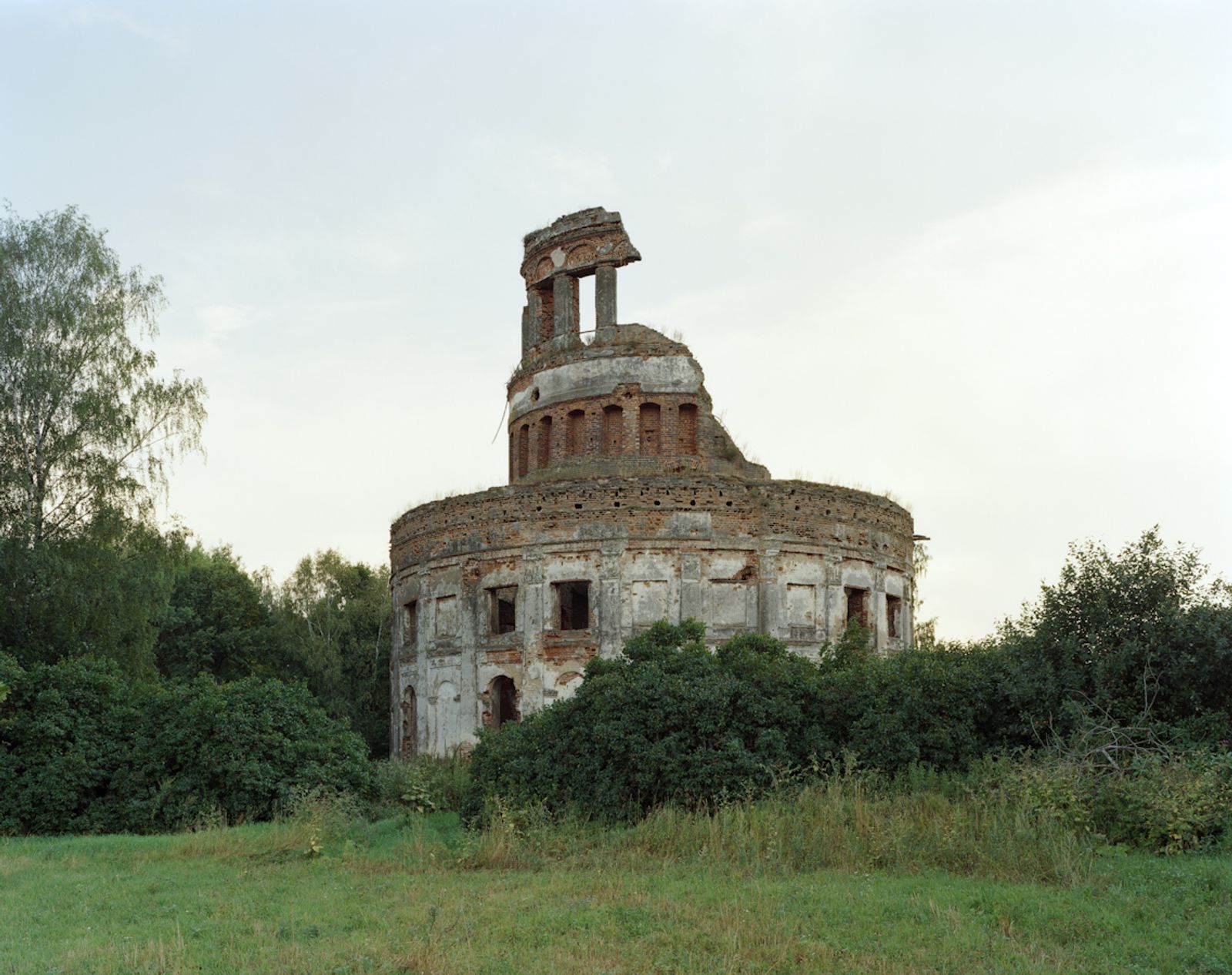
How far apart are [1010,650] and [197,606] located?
32465mm

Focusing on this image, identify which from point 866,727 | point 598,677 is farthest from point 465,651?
point 866,727

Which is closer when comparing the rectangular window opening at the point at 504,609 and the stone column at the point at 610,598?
the stone column at the point at 610,598

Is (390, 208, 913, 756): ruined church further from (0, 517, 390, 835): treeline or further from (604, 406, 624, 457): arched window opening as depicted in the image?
(0, 517, 390, 835): treeline

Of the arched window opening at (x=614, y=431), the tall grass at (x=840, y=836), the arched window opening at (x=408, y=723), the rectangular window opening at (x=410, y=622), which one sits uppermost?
the arched window opening at (x=614, y=431)

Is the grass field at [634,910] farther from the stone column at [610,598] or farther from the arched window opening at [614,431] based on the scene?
the arched window opening at [614,431]

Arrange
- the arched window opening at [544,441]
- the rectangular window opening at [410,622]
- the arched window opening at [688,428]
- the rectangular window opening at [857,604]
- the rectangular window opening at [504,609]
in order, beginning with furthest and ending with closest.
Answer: the arched window opening at [544,441] < the arched window opening at [688,428] < the rectangular window opening at [410,622] < the rectangular window opening at [504,609] < the rectangular window opening at [857,604]

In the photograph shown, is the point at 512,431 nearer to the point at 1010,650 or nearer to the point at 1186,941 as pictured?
the point at 1010,650

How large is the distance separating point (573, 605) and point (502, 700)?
315 cm

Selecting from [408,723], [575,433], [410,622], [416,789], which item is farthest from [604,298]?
[416,789]

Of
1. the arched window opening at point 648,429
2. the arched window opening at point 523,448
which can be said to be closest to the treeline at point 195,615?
the arched window opening at point 523,448

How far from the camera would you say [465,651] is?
90.6 feet

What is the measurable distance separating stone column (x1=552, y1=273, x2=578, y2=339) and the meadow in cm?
1953

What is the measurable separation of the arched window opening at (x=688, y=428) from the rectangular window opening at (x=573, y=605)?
14.5 ft

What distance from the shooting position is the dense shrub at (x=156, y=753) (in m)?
17.9
